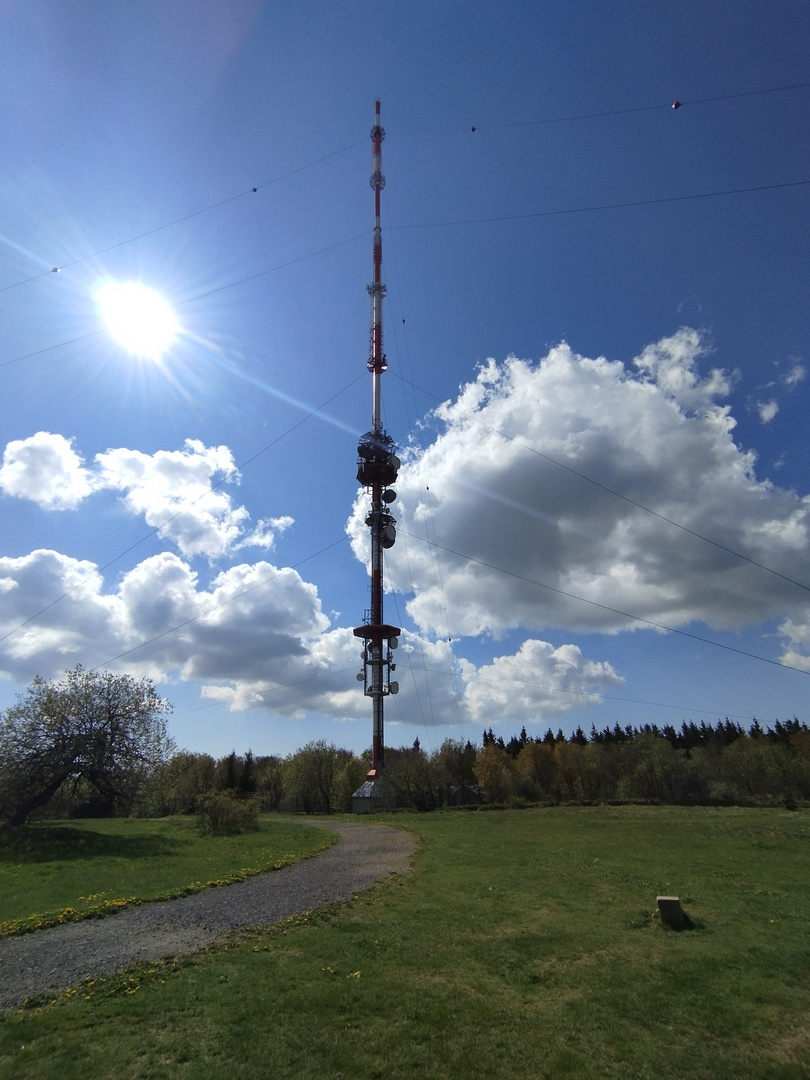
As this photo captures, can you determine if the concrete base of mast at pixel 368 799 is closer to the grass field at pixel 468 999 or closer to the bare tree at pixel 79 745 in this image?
the bare tree at pixel 79 745

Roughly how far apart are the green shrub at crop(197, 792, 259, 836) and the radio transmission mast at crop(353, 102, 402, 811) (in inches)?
1096

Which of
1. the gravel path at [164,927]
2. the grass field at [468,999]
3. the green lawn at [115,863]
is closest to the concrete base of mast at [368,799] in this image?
the green lawn at [115,863]

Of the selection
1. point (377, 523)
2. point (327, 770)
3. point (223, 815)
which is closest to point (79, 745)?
point (223, 815)

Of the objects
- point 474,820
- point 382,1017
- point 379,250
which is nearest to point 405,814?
point 474,820

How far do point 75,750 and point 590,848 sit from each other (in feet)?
108

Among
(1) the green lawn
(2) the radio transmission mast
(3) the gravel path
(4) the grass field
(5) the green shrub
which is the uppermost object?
(2) the radio transmission mast

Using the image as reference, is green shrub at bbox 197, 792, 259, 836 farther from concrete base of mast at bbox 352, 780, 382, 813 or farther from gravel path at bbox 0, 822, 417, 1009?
concrete base of mast at bbox 352, 780, 382, 813

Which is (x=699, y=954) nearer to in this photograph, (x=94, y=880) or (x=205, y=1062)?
(x=205, y=1062)

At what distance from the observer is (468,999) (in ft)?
36.2

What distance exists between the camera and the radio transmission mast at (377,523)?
218ft

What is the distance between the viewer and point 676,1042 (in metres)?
9.52

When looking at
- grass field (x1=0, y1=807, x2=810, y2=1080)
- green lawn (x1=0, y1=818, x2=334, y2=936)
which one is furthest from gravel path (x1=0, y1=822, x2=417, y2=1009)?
green lawn (x1=0, y1=818, x2=334, y2=936)

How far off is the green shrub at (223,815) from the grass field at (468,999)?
20.9 metres

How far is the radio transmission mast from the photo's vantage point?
218ft
